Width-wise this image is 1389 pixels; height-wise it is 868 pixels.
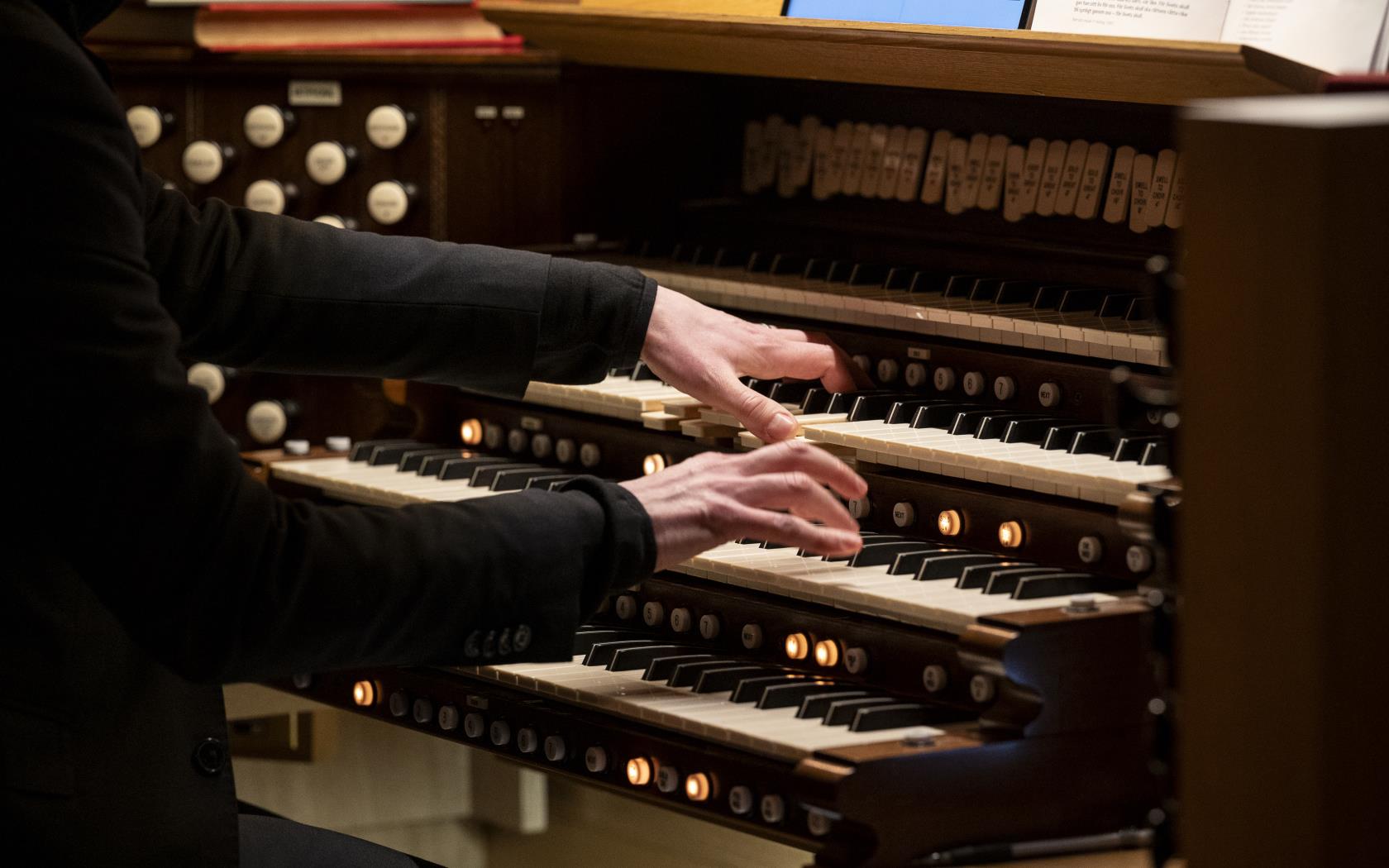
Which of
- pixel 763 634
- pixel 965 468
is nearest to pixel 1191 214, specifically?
pixel 965 468

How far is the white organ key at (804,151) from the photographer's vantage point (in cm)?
300

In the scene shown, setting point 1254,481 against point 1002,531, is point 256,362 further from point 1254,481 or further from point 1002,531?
point 1254,481

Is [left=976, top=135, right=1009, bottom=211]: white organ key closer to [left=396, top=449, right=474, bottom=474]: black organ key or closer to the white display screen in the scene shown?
the white display screen

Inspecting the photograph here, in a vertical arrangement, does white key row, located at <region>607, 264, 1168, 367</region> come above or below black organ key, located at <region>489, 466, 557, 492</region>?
above

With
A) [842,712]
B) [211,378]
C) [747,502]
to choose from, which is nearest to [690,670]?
[842,712]

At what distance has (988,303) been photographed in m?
2.53

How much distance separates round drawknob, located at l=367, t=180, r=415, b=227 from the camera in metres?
3.19

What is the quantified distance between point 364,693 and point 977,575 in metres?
0.86

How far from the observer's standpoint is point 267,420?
3303mm

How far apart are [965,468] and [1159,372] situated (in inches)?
11.0

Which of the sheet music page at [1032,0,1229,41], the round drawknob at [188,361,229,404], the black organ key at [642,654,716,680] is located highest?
the sheet music page at [1032,0,1229,41]

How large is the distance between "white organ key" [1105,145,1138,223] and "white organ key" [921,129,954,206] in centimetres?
30

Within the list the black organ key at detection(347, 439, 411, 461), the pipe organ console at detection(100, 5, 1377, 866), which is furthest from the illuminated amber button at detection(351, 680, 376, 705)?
the black organ key at detection(347, 439, 411, 461)

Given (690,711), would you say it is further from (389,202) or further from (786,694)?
(389,202)
